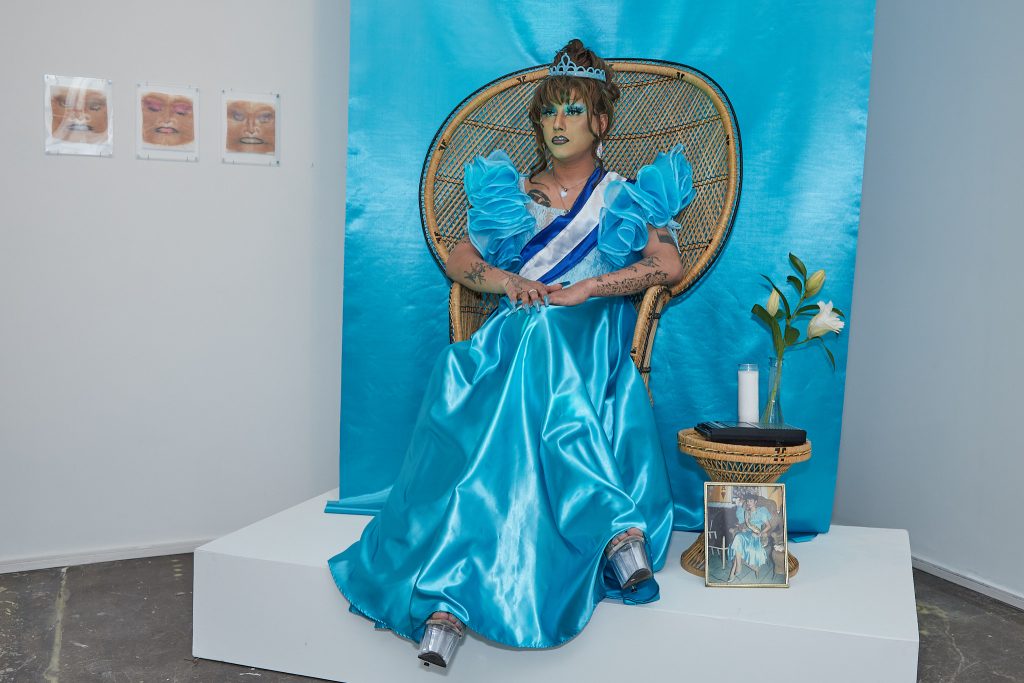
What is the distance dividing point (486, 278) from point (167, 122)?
5.23ft

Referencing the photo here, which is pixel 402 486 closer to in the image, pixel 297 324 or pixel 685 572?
pixel 685 572

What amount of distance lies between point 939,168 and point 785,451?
169 centimetres

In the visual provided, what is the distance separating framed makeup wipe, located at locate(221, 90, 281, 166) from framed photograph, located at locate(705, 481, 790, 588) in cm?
227

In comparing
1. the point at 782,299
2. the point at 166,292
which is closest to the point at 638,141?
the point at 782,299

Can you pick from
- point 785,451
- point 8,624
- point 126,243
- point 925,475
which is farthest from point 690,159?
point 8,624

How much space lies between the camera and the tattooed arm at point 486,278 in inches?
105

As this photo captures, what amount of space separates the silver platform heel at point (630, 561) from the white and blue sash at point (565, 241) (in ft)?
3.11

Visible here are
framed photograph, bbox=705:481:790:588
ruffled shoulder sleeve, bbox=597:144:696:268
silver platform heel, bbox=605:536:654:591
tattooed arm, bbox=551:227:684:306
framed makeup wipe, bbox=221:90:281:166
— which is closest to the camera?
silver platform heel, bbox=605:536:654:591

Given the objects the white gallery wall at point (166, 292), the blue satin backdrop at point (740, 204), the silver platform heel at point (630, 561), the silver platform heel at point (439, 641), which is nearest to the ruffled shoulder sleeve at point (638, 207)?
the blue satin backdrop at point (740, 204)

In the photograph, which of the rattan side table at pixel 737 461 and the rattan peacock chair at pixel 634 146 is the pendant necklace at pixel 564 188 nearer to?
the rattan peacock chair at pixel 634 146

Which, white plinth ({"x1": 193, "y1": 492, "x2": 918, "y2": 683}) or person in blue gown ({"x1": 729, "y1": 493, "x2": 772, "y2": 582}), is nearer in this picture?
white plinth ({"x1": 193, "y1": 492, "x2": 918, "y2": 683})

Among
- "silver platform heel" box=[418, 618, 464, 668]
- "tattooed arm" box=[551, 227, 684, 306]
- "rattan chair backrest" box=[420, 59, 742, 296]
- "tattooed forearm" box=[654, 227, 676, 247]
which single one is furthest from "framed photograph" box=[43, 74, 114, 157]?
"silver platform heel" box=[418, 618, 464, 668]

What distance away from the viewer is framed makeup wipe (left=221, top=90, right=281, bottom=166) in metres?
3.61

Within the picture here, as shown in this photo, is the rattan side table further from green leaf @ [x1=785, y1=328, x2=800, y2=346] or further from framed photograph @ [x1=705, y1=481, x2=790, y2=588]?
green leaf @ [x1=785, y1=328, x2=800, y2=346]
